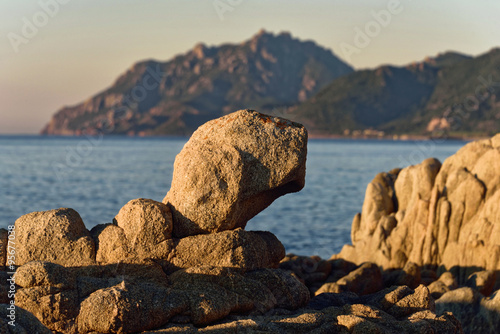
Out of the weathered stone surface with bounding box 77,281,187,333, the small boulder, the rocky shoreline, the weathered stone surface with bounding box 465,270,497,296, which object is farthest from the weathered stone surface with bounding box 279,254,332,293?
the small boulder

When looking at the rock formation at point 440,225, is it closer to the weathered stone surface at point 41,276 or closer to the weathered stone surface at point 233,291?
the weathered stone surface at point 233,291

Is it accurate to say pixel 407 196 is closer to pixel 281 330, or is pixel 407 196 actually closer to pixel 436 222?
pixel 436 222

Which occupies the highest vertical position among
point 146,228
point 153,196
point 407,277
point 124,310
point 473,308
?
point 146,228

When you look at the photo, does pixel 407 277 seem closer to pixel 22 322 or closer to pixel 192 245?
pixel 192 245

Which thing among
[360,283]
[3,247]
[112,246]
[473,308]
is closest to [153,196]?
[360,283]

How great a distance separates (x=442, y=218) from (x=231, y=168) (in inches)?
535

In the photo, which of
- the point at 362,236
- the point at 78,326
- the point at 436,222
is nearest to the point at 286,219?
the point at 362,236

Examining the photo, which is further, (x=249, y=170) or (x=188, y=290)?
(x=249, y=170)

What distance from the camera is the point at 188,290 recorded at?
1145cm

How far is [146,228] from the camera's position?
12523mm

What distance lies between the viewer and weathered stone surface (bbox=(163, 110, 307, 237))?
12914mm

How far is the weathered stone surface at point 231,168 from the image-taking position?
42.4 ft

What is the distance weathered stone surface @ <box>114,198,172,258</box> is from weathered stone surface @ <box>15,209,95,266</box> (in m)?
0.96

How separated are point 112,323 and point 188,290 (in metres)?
1.77
